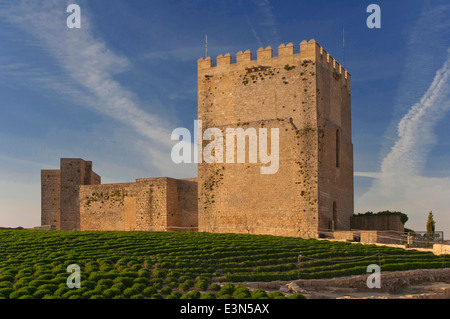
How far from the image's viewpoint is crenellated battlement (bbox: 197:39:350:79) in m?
31.4

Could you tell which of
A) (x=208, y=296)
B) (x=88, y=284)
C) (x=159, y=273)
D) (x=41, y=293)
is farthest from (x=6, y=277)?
(x=208, y=296)

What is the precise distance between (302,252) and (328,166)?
10.8 metres

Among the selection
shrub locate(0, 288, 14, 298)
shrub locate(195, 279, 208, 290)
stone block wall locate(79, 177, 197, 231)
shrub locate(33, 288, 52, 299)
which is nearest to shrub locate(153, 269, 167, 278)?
shrub locate(195, 279, 208, 290)

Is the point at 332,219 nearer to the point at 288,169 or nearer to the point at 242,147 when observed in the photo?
the point at 288,169

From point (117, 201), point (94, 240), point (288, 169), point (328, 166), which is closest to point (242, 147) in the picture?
point (288, 169)

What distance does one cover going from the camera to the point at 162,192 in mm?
33938

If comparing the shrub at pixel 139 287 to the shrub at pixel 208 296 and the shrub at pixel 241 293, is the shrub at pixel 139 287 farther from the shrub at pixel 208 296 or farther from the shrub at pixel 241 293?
the shrub at pixel 241 293

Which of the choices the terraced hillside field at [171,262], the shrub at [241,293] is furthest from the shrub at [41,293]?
the shrub at [241,293]

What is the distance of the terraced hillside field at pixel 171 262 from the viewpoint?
15.1 meters

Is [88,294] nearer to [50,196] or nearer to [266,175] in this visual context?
[266,175]

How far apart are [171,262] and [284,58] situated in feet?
57.4

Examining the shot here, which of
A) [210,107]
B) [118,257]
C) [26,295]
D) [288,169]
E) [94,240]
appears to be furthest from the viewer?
[210,107]

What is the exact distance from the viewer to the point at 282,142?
103 ft
